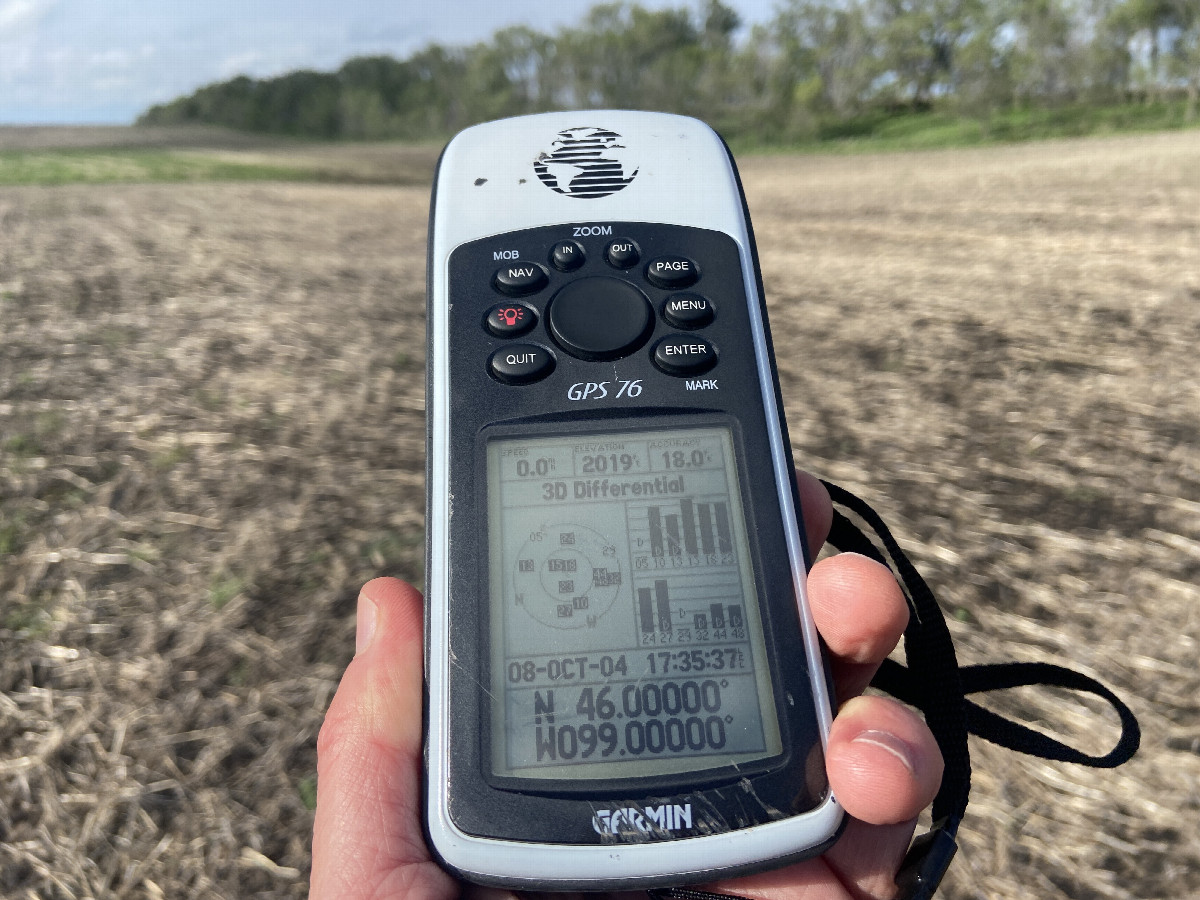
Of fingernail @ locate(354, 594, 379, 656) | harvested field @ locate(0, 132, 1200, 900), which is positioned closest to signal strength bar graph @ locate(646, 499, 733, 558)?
fingernail @ locate(354, 594, 379, 656)

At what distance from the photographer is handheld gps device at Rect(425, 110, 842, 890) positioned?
1377 mm

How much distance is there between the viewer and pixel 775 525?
1.58 m

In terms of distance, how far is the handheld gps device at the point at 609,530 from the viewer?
4.52 ft

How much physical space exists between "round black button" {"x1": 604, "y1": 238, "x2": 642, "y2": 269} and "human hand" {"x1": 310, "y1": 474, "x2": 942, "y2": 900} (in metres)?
0.73

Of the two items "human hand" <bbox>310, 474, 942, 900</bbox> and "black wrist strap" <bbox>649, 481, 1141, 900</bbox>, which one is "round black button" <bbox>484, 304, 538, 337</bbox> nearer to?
"human hand" <bbox>310, 474, 942, 900</bbox>

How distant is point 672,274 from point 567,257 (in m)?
0.22

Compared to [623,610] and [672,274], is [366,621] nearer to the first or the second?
[623,610]

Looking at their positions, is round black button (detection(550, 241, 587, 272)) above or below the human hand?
above

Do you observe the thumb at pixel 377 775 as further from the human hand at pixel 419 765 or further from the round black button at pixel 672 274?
the round black button at pixel 672 274

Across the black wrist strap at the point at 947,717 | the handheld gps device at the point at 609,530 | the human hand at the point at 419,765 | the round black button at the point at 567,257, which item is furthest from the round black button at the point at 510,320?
the black wrist strap at the point at 947,717

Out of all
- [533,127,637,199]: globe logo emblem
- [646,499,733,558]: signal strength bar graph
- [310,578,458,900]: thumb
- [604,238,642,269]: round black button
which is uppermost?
[533,127,637,199]: globe logo emblem

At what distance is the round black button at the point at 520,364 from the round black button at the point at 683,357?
0.22 metres

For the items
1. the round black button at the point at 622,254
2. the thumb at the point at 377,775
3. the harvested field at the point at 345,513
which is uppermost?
the round black button at the point at 622,254

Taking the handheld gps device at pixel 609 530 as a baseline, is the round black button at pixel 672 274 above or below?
above
